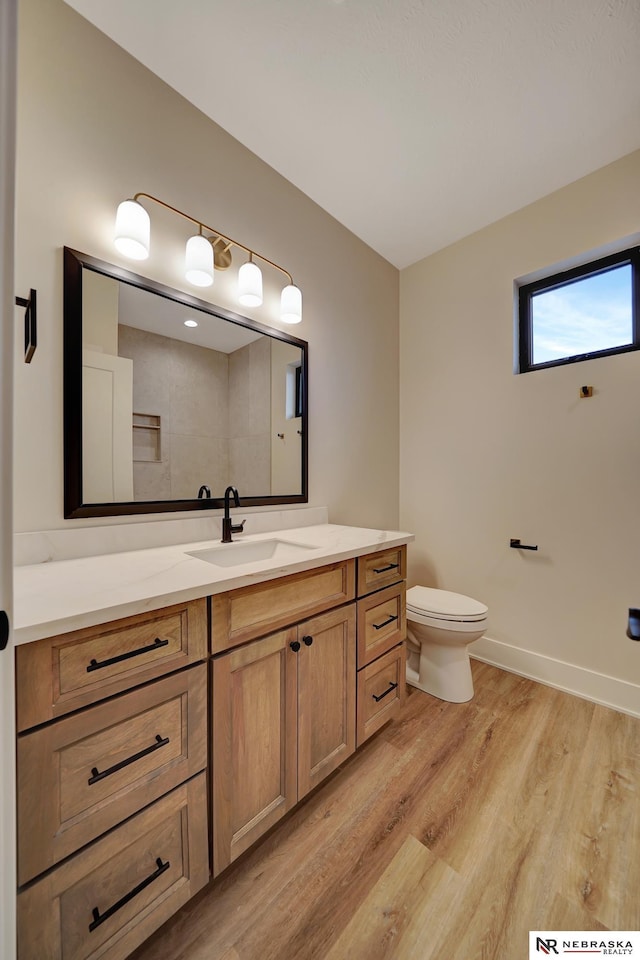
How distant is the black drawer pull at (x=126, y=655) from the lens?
0.75 m

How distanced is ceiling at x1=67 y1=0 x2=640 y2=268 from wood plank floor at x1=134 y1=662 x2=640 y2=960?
8.93 feet

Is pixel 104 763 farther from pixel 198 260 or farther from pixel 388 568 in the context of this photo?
pixel 198 260

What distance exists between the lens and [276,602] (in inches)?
43.8

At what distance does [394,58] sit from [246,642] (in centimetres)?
214

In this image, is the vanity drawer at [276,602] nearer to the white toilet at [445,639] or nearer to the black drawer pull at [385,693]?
the black drawer pull at [385,693]

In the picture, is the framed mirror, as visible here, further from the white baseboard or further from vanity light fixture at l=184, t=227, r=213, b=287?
the white baseboard

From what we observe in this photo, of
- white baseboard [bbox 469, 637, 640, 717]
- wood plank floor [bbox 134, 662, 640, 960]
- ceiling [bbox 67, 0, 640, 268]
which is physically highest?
ceiling [bbox 67, 0, 640, 268]

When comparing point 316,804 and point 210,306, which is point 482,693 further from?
point 210,306

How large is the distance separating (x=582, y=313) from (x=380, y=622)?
6.45 ft

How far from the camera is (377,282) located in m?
2.52

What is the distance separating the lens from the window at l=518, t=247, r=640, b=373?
1.83 metres

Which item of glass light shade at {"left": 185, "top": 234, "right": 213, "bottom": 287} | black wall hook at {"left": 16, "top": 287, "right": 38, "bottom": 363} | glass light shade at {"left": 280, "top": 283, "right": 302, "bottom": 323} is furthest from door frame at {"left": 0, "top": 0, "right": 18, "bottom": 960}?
glass light shade at {"left": 280, "top": 283, "right": 302, "bottom": 323}

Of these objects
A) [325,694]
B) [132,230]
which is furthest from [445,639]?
[132,230]

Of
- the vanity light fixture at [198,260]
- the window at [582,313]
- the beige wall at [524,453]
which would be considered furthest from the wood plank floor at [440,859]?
the vanity light fixture at [198,260]
